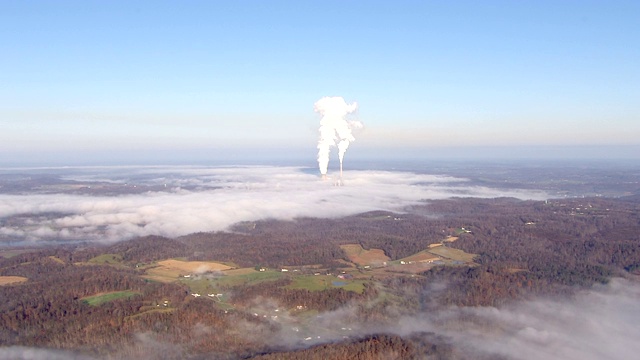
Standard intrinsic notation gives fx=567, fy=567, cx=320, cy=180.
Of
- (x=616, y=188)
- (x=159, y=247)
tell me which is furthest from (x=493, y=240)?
(x=616, y=188)

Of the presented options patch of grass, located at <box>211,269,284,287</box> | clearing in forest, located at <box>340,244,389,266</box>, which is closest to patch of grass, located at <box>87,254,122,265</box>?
patch of grass, located at <box>211,269,284,287</box>

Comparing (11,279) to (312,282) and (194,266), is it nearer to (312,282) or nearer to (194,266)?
(194,266)

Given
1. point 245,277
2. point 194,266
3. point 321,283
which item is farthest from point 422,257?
point 194,266

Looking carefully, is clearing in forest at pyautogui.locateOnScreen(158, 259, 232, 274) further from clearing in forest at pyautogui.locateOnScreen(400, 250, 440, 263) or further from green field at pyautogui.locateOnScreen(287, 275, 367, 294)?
clearing in forest at pyautogui.locateOnScreen(400, 250, 440, 263)

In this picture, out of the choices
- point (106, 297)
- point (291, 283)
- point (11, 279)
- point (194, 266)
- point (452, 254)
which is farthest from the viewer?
point (452, 254)

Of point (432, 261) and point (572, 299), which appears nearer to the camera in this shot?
point (572, 299)

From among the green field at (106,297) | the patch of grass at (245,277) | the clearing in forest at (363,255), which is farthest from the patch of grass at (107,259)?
the clearing in forest at (363,255)

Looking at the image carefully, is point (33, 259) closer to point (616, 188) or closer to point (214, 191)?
point (214, 191)
